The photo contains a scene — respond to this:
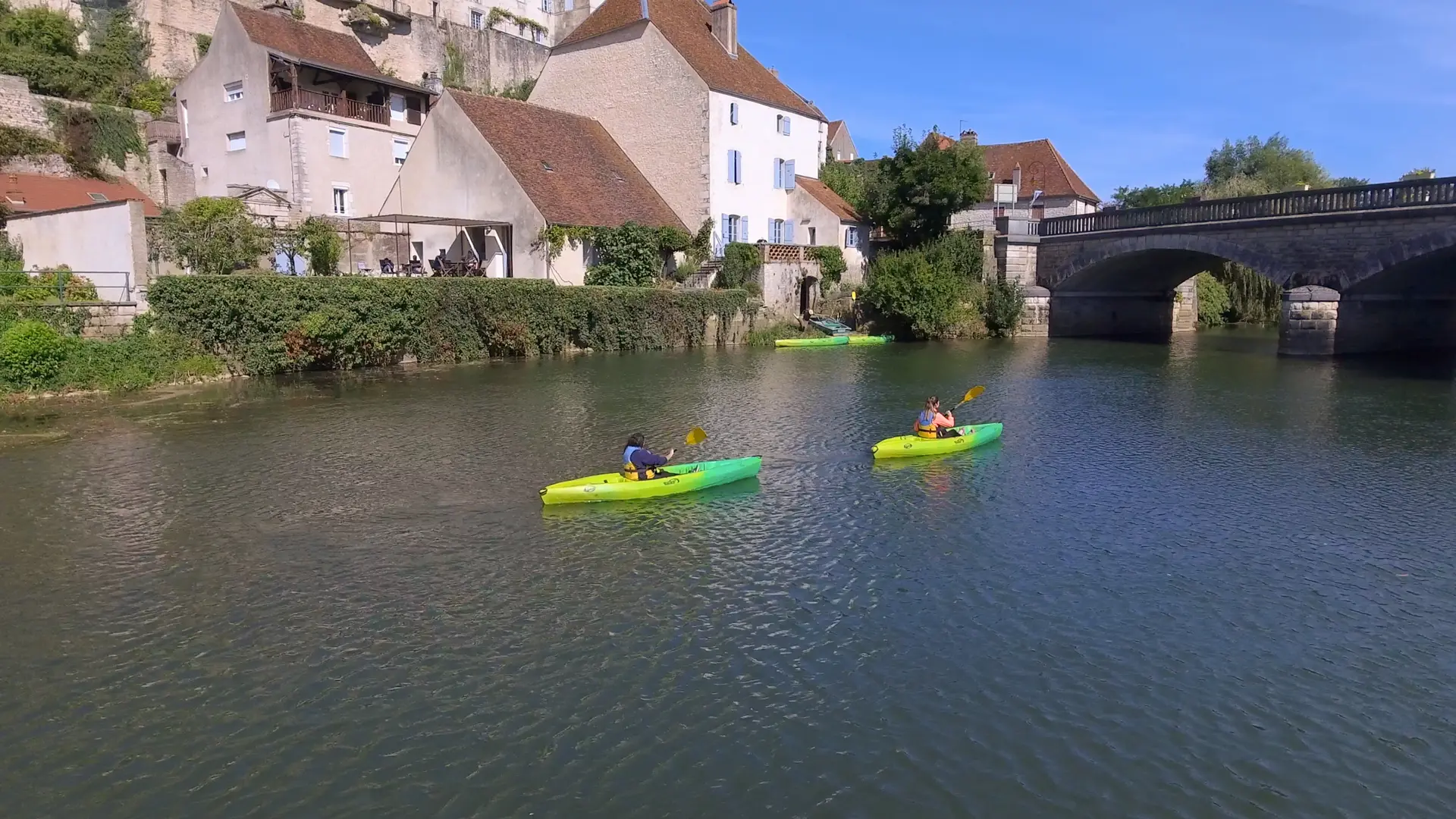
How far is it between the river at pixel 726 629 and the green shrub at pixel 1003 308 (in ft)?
80.7

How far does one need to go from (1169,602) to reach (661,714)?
19.7 ft

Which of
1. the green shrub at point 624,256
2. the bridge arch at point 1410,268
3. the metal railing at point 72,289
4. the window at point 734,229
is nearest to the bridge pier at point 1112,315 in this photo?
the bridge arch at point 1410,268

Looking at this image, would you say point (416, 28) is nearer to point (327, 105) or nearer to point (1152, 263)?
point (327, 105)

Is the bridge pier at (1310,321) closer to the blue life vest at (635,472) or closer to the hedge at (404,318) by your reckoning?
the hedge at (404,318)

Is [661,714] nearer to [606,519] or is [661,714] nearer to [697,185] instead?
[606,519]

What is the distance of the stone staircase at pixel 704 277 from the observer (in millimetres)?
39750

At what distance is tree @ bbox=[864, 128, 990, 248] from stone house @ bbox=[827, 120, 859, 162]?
105ft

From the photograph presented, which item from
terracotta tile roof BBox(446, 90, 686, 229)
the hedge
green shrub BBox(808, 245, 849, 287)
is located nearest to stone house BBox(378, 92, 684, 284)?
terracotta tile roof BBox(446, 90, 686, 229)

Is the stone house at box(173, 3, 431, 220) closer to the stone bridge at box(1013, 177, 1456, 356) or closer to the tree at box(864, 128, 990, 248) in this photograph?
the tree at box(864, 128, 990, 248)

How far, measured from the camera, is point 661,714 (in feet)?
26.1

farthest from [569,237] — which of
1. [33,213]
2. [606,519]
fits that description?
[606,519]

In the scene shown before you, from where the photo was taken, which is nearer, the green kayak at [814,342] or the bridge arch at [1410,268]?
the bridge arch at [1410,268]

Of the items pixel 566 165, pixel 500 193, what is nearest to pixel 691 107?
pixel 566 165

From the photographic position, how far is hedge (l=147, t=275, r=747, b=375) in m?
24.7
